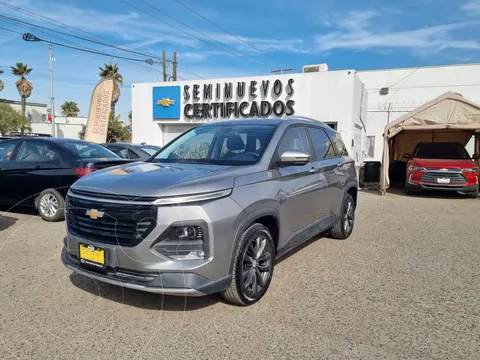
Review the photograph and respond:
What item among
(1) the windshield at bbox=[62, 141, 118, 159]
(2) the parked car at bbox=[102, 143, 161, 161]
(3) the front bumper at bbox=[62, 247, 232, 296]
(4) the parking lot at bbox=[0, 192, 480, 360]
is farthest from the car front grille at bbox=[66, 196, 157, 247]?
(2) the parked car at bbox=[102, 143, 161, 161]

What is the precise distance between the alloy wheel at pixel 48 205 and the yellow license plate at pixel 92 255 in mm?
4028

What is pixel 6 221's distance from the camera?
23.1ft

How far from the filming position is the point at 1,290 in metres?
3.89

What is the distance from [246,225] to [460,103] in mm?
10788

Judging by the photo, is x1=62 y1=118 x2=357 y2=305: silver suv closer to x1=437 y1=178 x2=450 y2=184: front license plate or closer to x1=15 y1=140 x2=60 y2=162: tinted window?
x1=15 y1=140 x2=60 y2=162: tinted window

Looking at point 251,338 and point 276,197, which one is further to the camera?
point 276,197

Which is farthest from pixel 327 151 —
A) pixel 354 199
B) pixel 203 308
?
pixel 203 308

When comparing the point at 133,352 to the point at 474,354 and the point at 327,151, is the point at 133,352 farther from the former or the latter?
the point at 327,151

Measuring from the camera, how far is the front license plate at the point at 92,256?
10.3 ft

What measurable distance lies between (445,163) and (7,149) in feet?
36.9

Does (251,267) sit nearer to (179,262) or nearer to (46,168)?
(179,262)

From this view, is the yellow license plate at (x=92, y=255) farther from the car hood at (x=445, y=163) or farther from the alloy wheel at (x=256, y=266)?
the car hood at (x=445, y=163)

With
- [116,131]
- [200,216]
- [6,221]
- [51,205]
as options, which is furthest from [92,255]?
[116,131]

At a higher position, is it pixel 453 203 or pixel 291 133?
pixel 291 133
